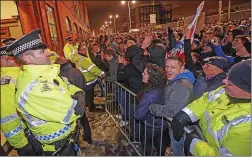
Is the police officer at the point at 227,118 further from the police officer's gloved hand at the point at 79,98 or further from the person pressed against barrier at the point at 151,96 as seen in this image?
the police officer's gloved hand at the point at 79,98

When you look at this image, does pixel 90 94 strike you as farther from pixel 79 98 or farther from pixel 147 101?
pixel 79 98

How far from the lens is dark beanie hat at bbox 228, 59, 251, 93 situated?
1786mm

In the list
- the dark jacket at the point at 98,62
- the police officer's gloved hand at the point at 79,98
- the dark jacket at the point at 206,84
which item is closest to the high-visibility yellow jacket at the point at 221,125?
the dark jacket at the point at 206,84

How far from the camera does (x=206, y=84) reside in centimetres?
331

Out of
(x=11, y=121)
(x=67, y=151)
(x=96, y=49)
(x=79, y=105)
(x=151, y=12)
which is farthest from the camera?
(x=151, y=12)

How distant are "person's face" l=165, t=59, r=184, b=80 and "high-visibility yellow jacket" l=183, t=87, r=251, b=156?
0.85m

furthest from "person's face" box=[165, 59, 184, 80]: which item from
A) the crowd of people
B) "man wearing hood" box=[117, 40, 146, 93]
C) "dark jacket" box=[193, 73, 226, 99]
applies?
"man wearing hood" box=[117, 40, 146, 93]

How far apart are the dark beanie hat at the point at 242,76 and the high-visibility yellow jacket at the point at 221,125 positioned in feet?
0.51

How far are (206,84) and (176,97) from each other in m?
0.84

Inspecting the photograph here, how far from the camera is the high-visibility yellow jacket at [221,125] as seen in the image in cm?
163

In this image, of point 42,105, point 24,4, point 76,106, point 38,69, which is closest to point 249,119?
point 76,106

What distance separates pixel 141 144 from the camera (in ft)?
12.9

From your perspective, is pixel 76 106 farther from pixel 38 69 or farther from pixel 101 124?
pixel 101 124

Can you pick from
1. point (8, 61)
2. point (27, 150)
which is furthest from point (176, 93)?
point (8, 61)
